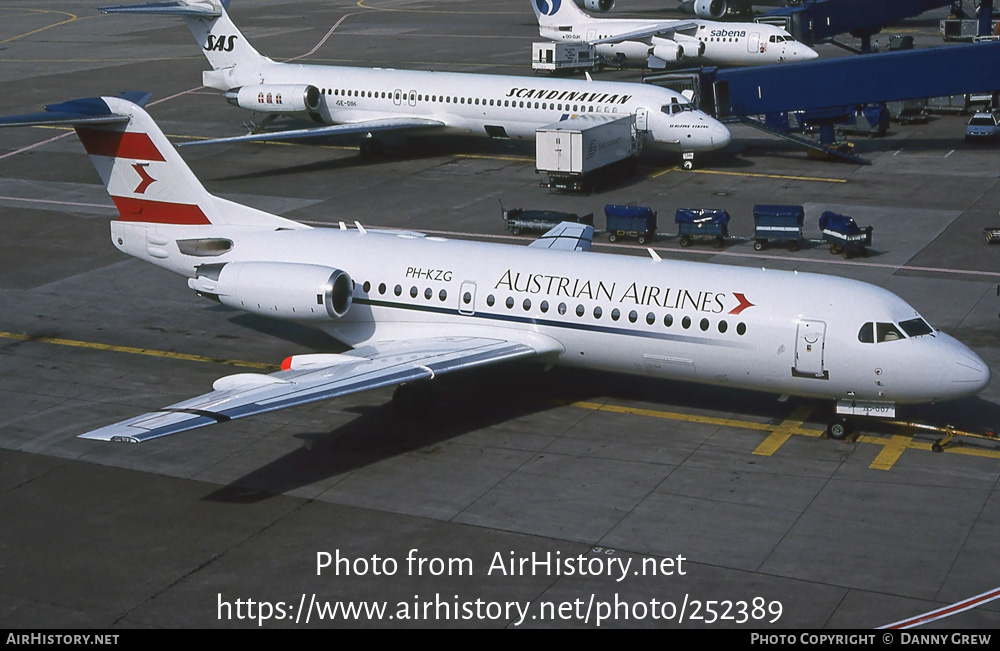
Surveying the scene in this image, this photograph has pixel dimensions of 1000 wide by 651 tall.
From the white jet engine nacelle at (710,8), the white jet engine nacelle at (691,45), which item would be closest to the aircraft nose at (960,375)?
the white jet engine nacelle at (691,45)

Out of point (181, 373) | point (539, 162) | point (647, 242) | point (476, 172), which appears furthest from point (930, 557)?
point (476, 172)

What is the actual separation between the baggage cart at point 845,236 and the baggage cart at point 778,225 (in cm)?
86

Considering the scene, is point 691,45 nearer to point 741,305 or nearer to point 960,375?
point 741,305

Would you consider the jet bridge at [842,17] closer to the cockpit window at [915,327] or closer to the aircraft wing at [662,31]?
the aircraft wing at [662,31]

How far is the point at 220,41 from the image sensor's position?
5488 centimetres

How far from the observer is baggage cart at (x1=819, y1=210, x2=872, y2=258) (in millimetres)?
36438

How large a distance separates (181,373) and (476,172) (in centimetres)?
2257

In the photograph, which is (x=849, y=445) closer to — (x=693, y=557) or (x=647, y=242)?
(x=693, y=557)

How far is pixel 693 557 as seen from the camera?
65.3ft

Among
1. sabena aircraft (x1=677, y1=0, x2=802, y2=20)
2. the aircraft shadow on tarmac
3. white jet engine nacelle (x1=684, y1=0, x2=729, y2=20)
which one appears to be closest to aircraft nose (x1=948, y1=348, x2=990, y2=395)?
the aircraft shadow on tarmac

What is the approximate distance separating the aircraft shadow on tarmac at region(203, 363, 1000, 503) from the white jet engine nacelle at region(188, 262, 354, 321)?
2.37 metres

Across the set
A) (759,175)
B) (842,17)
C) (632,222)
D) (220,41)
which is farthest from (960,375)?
(842,17)

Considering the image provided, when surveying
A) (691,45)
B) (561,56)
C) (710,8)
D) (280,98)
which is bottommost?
(280,98)

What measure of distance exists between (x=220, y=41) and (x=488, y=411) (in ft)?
112
